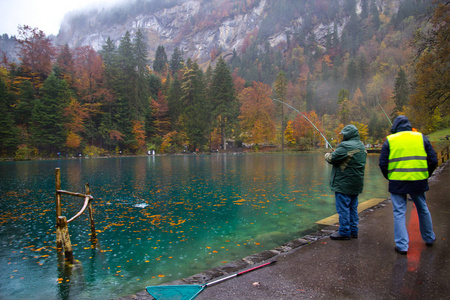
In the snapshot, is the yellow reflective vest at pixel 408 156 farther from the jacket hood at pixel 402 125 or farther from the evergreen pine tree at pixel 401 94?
the evergreen pine tree at pixel 401 94

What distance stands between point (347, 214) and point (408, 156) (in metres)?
1.49

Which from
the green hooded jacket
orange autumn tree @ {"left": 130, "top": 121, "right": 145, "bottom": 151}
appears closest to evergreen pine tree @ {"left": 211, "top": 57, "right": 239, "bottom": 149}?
orange autumn tree @ {"left": 130, "top": 121, "right": 145, "bottom": 151}

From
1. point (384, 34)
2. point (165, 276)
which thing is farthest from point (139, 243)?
point (384, 34)

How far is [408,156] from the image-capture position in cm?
403

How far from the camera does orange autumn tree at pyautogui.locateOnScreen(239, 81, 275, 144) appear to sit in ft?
199

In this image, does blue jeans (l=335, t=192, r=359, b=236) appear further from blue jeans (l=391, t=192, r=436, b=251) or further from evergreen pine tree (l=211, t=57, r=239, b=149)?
evergreen pine tree (l=211, t=57, r=239, b=149)

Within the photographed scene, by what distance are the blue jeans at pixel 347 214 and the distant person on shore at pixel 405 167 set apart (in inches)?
31.6

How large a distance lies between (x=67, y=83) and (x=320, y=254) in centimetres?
5353

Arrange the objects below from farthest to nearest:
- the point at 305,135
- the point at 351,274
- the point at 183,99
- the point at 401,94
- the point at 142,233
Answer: the point at 183,99 < the point at 305,135 < the point at 401,94 < the point at 142,233 < the point at 351,274

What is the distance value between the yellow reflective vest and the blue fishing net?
344 cm

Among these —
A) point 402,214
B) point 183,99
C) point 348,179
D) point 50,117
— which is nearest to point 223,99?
point 183,99

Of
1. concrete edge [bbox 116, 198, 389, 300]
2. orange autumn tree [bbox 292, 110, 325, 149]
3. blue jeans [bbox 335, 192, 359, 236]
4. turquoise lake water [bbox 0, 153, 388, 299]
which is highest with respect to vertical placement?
orange autumn tree [bbox 292, 110, 325, 149]

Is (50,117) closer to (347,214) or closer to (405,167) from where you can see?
(347,214)

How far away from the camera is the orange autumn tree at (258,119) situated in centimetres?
6077
